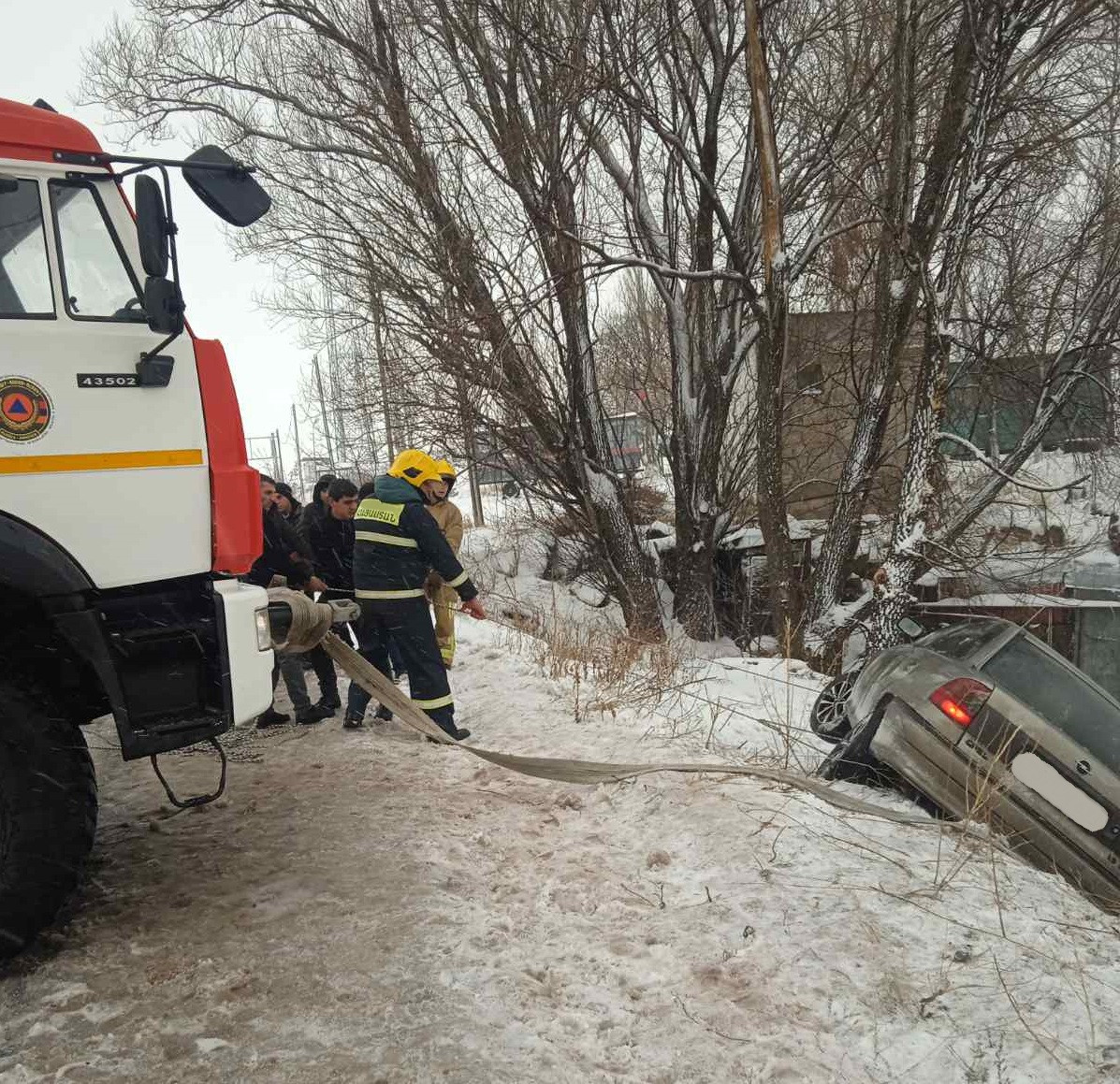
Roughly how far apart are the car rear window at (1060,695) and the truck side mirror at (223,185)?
3710 millimetres

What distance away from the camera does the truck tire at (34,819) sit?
2.67m

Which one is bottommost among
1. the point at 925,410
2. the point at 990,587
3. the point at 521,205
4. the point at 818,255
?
the point at 990,587

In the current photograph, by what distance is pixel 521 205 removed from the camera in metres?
10.5

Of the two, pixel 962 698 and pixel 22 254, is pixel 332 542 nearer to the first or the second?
pixel 22 254

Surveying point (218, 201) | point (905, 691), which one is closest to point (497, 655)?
point (905, 691)

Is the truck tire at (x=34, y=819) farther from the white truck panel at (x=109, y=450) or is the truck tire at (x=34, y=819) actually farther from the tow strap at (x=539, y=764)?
the tow strap at (x=539, y=764)

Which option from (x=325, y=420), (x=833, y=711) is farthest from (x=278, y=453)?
(x=833, y=711)

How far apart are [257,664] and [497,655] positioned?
4.27 metres

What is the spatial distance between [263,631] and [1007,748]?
3.08 metres

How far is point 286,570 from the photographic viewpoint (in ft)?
20.2

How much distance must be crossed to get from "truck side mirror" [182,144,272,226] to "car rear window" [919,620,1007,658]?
3661mm

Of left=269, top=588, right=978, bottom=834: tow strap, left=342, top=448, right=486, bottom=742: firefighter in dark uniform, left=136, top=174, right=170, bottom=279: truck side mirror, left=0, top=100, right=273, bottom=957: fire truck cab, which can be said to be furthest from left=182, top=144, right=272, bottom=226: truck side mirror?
left=342, top=448, right=486, bottom=742: firefighter in dark uniform

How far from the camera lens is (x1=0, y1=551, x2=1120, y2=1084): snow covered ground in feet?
7.39

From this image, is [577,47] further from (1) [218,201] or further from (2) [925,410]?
(1) [218,201]
